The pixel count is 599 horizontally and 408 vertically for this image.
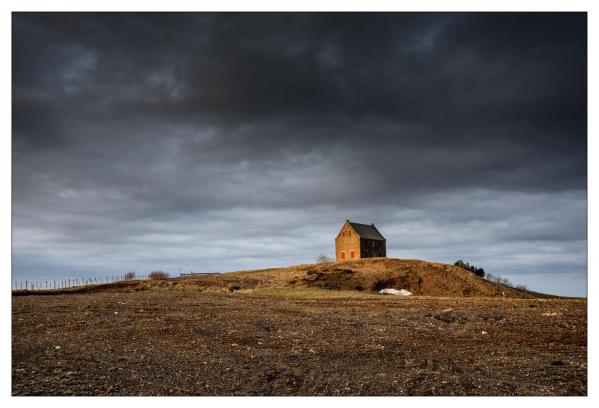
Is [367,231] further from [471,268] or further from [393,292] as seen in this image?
[393,292]

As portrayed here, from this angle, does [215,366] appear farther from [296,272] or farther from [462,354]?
[296,272]

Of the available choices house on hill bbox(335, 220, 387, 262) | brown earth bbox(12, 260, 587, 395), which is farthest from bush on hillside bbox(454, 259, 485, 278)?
brown earth bbox(12, 260, 587, 395)

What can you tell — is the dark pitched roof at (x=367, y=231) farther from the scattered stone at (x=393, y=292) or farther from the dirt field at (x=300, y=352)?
Result: the dirt field at (x=300, y=352)

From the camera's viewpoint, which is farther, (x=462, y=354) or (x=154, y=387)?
(x=462, y=354)

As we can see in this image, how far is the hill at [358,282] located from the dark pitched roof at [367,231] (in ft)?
152

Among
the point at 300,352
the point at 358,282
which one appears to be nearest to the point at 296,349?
the point at 300,352

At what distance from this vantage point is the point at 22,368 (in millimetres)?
10602

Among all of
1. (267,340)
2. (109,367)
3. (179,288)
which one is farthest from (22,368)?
(179,288)

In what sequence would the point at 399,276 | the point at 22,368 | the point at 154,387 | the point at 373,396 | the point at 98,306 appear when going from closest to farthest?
the point at 373,396 → the point at 154,387 → the point at 22,368 → the point at 98,306 → the point at 399,276

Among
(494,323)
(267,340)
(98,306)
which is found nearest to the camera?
(267,340)

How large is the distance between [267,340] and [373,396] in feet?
22.0

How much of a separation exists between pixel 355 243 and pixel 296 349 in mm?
79037

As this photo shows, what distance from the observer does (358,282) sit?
139ft

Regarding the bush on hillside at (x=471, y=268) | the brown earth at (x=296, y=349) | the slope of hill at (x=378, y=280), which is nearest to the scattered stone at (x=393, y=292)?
the slope of hill at (x=378, y=280)
